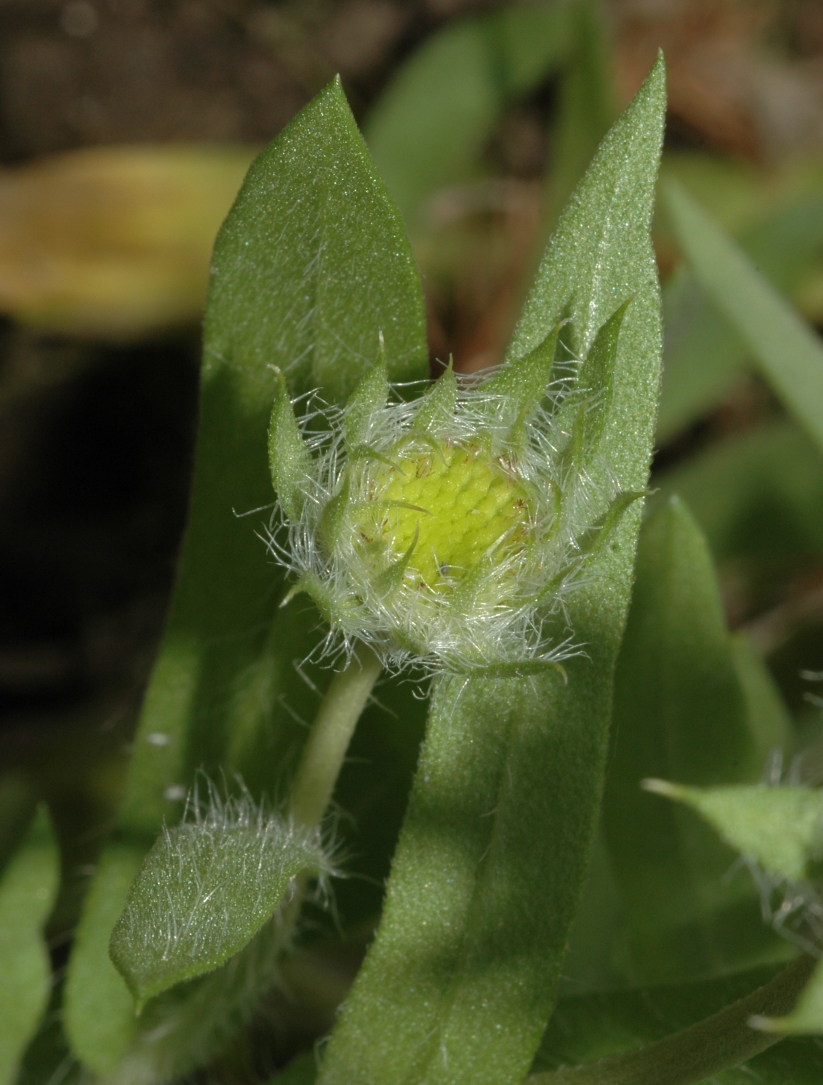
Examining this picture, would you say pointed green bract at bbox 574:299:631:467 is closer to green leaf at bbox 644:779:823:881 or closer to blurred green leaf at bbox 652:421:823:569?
green leaf at bbox 644:779:823:881

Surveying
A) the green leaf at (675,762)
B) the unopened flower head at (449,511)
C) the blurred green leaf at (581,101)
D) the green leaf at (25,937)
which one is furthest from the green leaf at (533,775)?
the blurred green leaf at (581,101)

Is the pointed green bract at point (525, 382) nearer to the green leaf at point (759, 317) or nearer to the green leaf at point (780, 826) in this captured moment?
the green leaf at point (780, 826)

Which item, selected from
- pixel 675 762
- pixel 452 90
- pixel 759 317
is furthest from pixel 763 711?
pixel 452 90

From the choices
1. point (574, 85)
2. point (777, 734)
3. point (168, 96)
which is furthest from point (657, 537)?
point (168, 96)

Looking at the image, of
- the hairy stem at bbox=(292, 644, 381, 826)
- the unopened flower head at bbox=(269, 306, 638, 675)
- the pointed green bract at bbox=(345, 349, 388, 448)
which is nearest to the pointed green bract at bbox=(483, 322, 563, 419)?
the unopened flower head at bbox=(269, 306, 638, 675)

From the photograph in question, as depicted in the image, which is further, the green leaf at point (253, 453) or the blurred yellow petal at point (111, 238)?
the blurred yellow petal at point (111, 238)

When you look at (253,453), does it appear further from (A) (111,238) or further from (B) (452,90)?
(B) (452,90)
